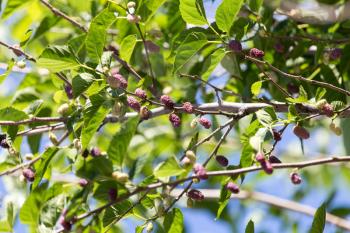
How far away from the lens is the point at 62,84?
1.77 meters

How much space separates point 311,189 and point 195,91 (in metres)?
1.47

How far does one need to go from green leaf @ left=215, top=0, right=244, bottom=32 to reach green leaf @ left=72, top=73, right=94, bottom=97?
0.30m

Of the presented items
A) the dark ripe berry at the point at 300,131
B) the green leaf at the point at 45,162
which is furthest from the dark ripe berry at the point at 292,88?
the green leaf at the point at 45,162

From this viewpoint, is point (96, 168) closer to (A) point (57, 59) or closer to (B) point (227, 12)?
(A) point (57, 59)

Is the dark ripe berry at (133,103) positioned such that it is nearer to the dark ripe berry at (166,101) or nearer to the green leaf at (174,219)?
the dark ripe berry at (166,101)

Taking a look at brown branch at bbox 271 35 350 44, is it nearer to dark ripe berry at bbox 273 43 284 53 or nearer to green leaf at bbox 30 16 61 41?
dark ripe berry at bbox 273 43 284 53

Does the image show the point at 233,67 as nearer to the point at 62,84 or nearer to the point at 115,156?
the point at 62,84

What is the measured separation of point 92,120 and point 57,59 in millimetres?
157

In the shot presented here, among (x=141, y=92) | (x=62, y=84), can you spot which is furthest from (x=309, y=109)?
(x=62, y=84)

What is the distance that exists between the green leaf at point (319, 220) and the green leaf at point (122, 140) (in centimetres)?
47

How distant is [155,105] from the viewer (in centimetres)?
166

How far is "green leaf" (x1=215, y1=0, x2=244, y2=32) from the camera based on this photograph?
1.48 meters

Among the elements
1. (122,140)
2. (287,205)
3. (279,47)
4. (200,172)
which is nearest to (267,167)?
(200,172)

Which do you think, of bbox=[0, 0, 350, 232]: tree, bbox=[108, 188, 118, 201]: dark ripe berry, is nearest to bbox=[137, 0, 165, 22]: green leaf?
bbox=[0, 0, 350, 232]: tree
